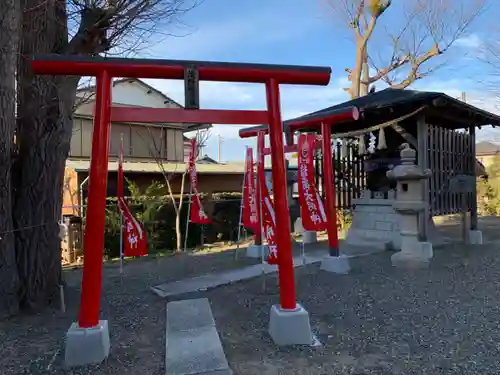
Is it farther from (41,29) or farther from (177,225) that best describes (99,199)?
(177,225)

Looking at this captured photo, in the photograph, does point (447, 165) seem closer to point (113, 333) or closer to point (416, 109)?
point (416, 109)

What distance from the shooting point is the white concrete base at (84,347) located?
3.39 m

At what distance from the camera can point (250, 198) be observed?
720 cm

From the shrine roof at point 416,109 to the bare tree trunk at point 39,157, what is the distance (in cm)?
349

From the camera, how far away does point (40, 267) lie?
191 inches

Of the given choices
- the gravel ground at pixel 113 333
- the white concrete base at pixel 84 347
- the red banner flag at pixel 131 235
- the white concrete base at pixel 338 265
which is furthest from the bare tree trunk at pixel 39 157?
the white concrete base at pixel 338 265

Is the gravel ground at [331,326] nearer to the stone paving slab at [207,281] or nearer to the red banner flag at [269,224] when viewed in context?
the stone paving slab at [207,281]

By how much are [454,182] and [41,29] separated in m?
8.09

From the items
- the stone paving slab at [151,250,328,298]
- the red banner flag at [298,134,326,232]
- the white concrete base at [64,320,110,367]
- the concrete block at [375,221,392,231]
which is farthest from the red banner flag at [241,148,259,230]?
the white concrete base at [64,320,110,367]

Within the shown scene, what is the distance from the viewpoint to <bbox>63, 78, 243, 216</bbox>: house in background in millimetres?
11445

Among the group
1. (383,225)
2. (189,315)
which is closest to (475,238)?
(383,225)

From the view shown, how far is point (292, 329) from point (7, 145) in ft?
12.1

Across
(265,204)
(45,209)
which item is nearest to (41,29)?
(45,209)

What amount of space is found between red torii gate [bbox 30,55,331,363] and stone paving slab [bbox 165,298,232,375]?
663mm
